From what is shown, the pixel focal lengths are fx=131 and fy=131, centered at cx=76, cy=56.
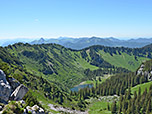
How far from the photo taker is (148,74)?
197625mm

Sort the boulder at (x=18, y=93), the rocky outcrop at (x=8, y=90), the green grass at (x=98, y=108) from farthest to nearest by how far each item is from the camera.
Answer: the green grass at (x=98, y=108)
the boulder at (x=18, y=93)
the rocky outcrop at (x=8, y=90)

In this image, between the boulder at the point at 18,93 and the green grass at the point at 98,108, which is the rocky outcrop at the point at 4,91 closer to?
the boulder at the point at 18,93

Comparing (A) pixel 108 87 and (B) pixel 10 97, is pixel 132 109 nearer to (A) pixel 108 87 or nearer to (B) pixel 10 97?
(A) pixel 108 87

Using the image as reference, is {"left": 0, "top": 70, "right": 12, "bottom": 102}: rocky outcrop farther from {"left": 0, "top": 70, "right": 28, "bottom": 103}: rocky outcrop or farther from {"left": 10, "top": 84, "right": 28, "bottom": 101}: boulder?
{"left": 10, "top": 84, "right": 28, "bottom": 101}: boulder

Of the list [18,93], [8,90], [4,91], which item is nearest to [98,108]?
[18,93]

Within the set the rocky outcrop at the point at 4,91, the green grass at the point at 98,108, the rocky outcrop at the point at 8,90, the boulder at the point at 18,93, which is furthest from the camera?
the green grass at the point at 98,108

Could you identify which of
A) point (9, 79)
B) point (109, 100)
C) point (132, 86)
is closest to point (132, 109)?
point (109, 100)

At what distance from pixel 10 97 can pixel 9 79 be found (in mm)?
7291

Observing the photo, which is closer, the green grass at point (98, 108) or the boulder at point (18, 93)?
the boulder at point (18, 93)

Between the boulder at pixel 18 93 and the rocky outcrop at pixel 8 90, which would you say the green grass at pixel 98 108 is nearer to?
the boulder at pixel 18 93

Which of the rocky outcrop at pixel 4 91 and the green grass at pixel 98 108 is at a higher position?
the rocky outcrop at pixel 4 91

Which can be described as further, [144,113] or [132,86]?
[132,86]

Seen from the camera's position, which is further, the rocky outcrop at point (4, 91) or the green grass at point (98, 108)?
the green grass at point (98, 108)

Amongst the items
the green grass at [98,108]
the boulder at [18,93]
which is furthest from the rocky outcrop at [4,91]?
the green grass at [98,108]
